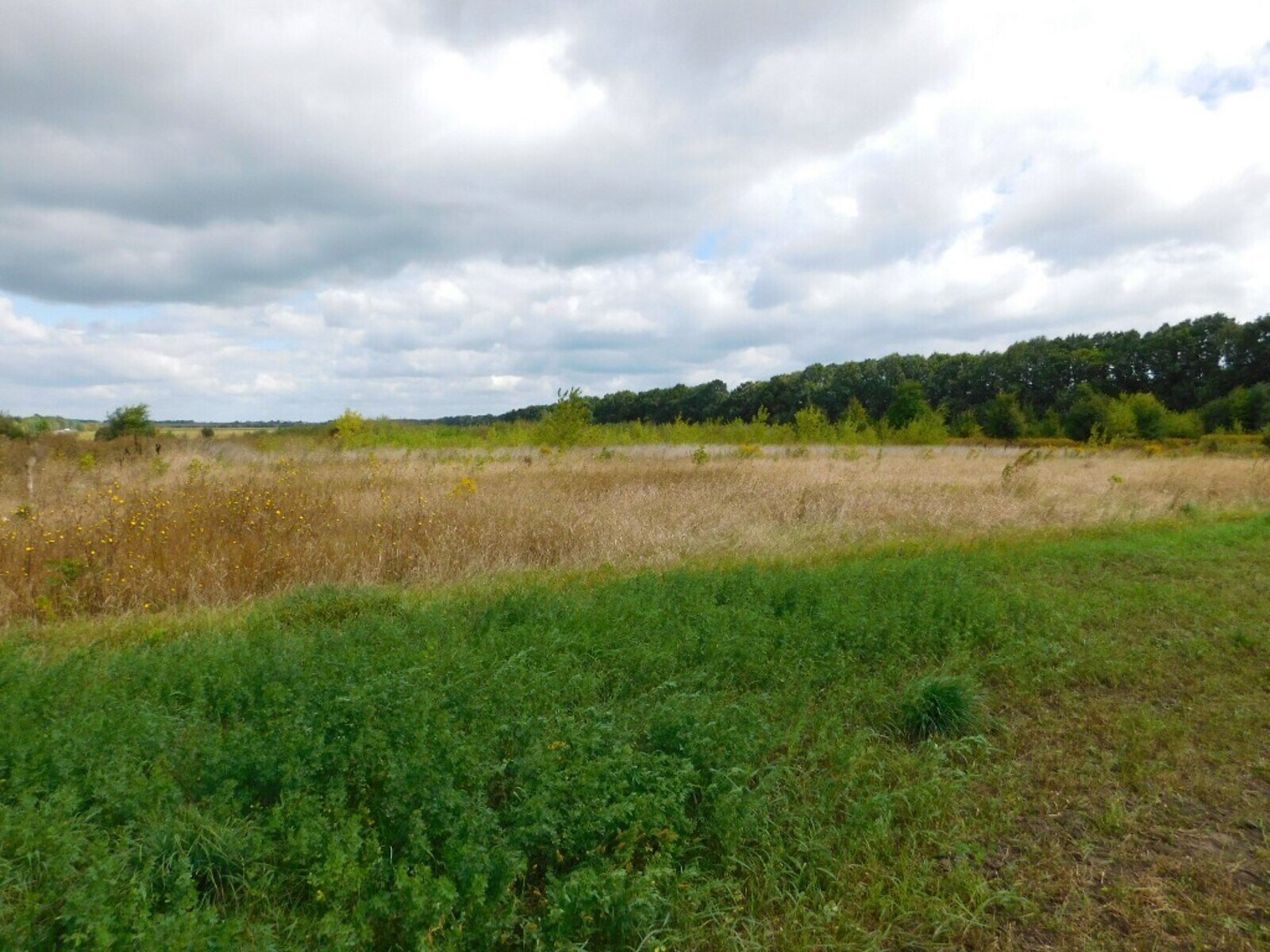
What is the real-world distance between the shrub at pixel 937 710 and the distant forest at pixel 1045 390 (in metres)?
34.2

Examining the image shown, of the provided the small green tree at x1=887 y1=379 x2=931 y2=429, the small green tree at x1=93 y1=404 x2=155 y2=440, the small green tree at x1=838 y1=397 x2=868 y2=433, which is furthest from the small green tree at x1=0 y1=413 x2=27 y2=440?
the small green tree at x1=887 y1=379 x2=931 y2=429

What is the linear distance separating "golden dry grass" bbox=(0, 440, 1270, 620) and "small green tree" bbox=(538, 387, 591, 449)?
5.80 meters

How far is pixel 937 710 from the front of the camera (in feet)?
14.8

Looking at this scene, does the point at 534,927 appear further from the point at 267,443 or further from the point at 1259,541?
the point at 267,443

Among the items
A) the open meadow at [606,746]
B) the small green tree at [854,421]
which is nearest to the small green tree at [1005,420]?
the small green tree at [854,421]

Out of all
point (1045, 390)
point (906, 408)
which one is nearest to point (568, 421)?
point (906, 408)

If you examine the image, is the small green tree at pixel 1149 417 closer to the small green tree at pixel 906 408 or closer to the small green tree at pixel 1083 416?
the small green tree at pixel 1083 416

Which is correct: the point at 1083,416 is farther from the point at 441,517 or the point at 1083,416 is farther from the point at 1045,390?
the point at 441,517

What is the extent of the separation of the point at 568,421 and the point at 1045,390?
53.7 m

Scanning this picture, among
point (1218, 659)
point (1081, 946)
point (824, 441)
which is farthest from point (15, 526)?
point (824, 441)

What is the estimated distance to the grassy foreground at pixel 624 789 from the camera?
104 inches

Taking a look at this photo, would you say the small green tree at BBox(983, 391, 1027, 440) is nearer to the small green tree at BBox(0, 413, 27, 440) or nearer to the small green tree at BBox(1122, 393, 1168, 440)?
the small green tree at BBox(1122, 393, 1168, 440)

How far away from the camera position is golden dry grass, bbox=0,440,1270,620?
7340 mm

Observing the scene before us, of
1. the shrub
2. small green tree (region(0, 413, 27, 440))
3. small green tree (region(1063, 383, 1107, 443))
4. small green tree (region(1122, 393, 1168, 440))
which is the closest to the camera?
the shrub
